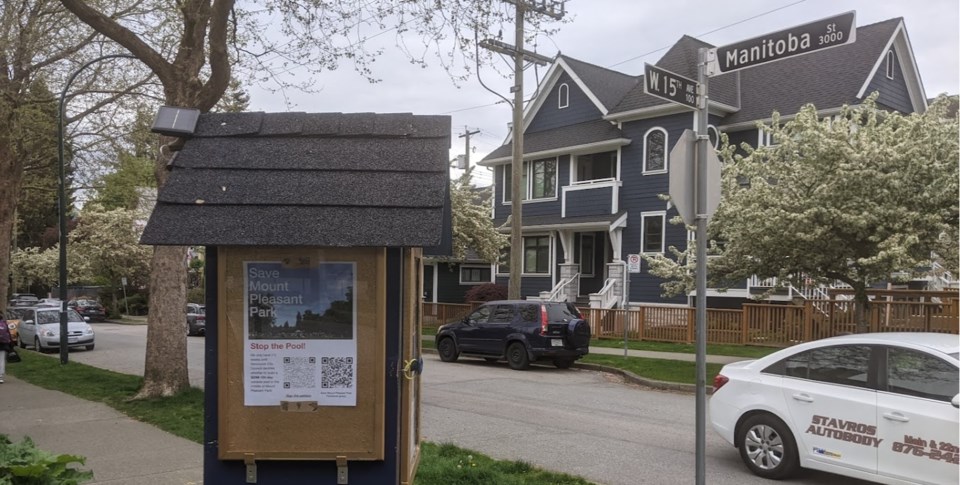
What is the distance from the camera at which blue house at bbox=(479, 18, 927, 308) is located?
79.6 ft

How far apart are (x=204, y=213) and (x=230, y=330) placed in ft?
2.36

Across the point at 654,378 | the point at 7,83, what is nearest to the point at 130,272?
the point at 7,83

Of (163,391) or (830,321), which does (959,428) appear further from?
(830,321)

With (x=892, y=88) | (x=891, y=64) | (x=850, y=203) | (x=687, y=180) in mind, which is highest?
(x=891, y=64)

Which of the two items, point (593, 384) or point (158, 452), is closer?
point (158, 452)

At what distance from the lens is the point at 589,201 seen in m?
28.0

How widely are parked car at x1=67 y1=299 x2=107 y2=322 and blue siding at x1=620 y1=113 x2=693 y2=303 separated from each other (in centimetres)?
3560

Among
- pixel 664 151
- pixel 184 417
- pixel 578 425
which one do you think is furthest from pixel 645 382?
pixel 664 151

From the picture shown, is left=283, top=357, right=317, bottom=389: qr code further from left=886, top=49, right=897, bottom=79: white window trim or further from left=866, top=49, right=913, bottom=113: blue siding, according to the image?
left=886, top=49, right=897, bottom=79: white window trim

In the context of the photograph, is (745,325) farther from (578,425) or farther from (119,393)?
(119,393)

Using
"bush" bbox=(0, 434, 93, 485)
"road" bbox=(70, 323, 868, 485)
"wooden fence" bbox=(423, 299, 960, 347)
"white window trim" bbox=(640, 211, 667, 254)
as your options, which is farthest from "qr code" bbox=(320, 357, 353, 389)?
"white window trim" bbox=(640, 211, 667, 254)

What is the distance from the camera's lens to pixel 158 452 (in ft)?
26.2

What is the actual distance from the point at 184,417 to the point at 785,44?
839cm

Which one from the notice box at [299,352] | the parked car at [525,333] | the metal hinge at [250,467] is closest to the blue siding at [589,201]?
the parked car at [525,333]
